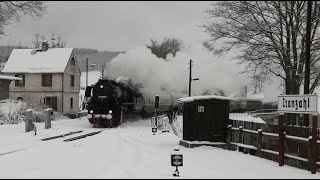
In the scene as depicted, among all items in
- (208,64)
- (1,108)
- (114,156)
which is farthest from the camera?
(208,64)

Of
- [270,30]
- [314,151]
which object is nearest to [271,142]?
[314,151]

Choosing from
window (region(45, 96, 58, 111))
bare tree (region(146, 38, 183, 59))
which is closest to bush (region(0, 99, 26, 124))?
window (region(45, 96, 58, 111))

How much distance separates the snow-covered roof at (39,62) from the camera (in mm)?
49081

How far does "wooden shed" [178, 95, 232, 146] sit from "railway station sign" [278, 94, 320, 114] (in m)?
4.08

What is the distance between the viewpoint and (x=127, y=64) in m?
42.2

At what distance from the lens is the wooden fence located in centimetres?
1233

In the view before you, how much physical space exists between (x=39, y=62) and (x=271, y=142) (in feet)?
134

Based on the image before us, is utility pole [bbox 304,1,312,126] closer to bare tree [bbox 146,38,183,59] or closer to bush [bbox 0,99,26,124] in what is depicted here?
bush [bbox 0,99,26,124]

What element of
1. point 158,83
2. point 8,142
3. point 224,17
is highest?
point 224,17

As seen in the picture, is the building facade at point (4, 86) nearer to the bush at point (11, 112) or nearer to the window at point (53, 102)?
the bush at point (11, 112)

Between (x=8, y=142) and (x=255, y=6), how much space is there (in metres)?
14.7

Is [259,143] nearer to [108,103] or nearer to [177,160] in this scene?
[177,160]

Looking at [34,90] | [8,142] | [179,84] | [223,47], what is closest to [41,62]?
[34,90]

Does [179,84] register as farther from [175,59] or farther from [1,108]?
[1,108]
